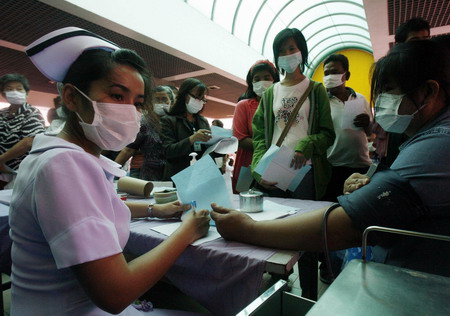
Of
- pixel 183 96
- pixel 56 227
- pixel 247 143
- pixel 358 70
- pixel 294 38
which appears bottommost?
pixel 56 227

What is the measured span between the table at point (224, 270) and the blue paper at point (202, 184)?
0.20m

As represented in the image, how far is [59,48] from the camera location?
781 mm

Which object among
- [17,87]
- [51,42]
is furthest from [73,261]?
[17,87]

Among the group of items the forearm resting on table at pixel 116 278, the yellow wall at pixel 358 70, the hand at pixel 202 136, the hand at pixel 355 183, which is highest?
the yellow wall at pixel 358 70

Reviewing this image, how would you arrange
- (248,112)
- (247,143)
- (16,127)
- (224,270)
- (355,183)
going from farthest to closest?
(16,127) → (248,112) → (247,143) → (355,183) → (224,270)

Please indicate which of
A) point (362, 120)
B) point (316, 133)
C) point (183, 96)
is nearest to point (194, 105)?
point (183, 96)

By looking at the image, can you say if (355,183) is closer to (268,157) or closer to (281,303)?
(268,157)

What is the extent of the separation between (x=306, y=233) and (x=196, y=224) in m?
0.35

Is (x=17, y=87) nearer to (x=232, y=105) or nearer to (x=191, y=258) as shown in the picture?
(x=191, y=258)

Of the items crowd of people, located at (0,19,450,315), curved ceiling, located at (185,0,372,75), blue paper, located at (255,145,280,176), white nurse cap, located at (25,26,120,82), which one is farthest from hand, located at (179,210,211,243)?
curved ceiling, located at (185,0,372,75)

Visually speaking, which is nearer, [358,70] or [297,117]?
[297,117]

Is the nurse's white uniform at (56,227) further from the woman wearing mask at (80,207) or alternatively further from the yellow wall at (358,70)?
the yellow wall at (358,70)

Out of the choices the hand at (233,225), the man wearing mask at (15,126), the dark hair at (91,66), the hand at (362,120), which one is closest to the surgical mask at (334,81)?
the hand at (362,120)

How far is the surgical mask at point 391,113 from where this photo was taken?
0.87 metres
